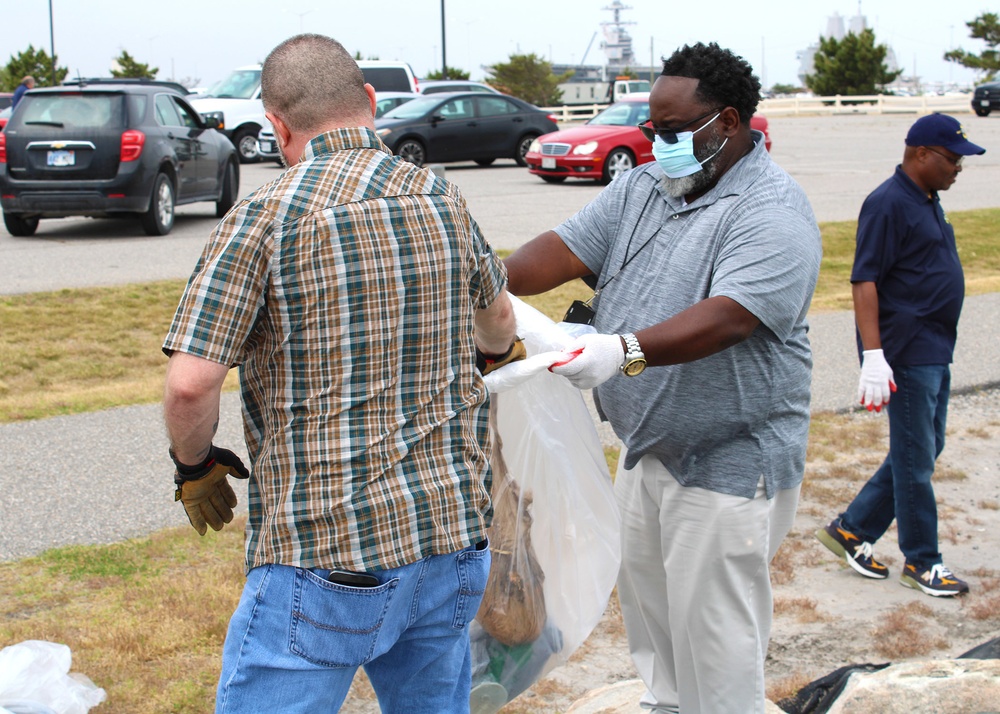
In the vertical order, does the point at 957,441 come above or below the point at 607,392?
below

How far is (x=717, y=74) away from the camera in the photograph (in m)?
2.73

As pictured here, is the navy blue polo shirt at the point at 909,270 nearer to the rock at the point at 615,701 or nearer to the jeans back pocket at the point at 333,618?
the rock at the point at 615,701

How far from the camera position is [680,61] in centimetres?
279

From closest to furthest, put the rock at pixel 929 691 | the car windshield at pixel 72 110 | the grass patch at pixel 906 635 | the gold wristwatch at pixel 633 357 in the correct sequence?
1. the gold wristwatch at pixel 633 357
2. the rock at pixel 929 691
3. the grass patch at pixel 906 635
4. the car windshield at pixel 72 110

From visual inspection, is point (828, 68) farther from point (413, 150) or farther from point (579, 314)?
point (579, 314)

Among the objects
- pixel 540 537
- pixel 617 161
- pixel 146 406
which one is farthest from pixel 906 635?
pixel 617 161

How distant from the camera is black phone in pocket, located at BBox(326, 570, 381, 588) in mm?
1966

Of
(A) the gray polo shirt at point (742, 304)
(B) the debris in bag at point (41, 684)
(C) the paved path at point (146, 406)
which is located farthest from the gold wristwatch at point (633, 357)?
(C) the paved path at point (146, 406)

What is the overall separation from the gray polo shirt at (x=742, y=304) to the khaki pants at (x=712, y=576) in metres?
0.07

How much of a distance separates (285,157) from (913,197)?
2.72 m

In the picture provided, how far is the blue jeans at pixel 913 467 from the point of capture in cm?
410

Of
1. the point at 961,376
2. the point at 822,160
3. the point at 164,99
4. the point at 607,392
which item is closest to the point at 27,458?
the point at 607,392

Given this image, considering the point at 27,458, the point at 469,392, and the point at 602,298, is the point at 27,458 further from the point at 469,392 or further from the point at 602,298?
the point at 469,392

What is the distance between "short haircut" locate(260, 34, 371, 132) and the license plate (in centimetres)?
956
